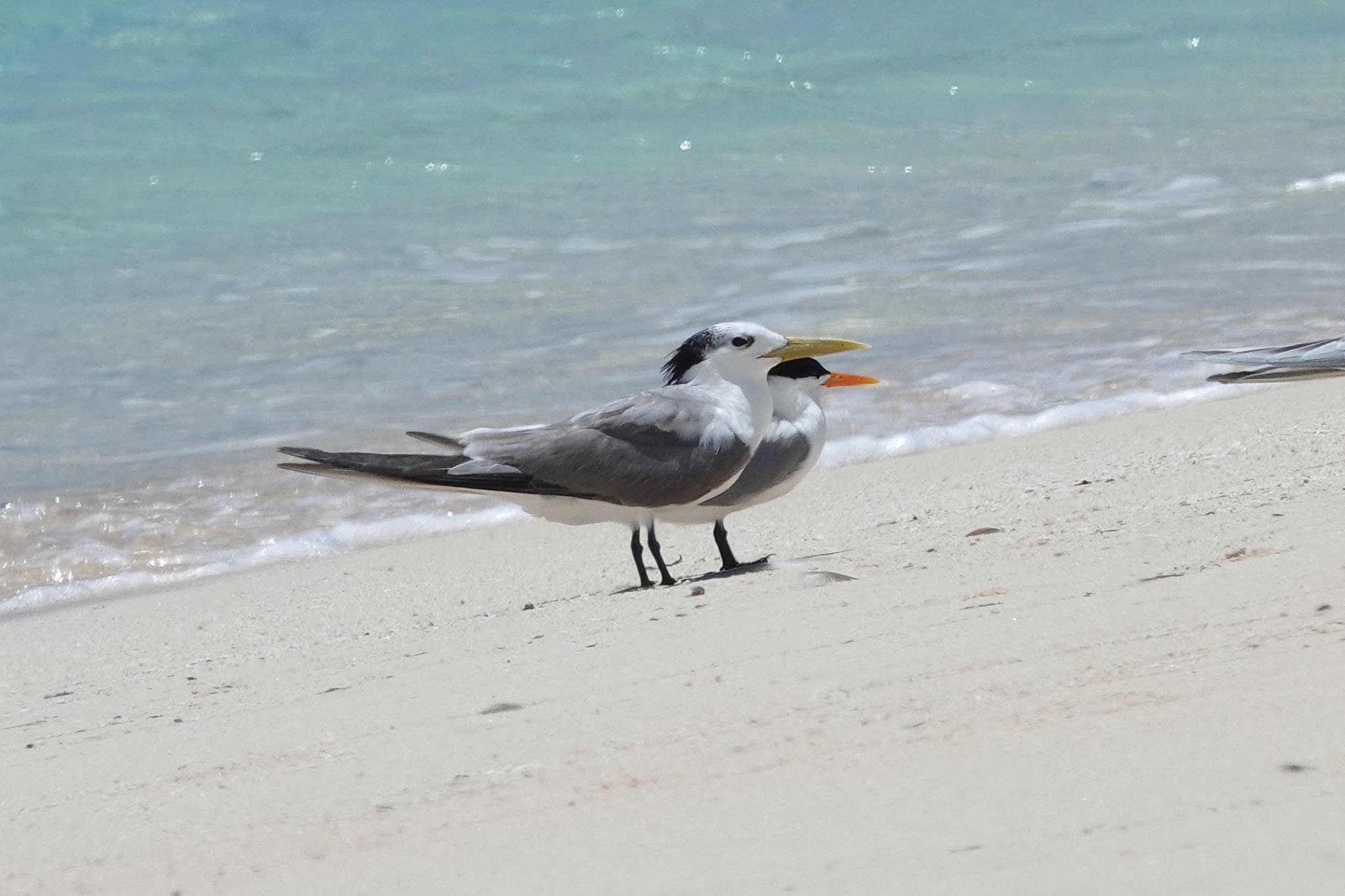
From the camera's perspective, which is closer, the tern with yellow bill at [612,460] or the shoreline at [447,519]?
the tern with yellow bill at [612,460]

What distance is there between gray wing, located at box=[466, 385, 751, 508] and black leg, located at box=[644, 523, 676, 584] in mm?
103

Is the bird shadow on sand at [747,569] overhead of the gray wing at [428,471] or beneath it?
beneath

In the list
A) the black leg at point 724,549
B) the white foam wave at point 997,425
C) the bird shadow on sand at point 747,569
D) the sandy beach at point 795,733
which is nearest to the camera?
the sandy beach at point 795,733

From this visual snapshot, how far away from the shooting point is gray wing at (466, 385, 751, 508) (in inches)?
171

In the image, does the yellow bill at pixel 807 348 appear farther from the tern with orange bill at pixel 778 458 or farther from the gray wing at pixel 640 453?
the gray wing at pixel 640 453

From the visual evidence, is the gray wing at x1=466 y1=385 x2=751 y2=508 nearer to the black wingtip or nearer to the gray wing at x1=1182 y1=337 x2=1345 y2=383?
the black wingtip

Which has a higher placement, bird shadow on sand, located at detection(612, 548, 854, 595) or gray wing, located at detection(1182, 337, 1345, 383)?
gray wing, located at detection(1182, 337, 1345, 383)

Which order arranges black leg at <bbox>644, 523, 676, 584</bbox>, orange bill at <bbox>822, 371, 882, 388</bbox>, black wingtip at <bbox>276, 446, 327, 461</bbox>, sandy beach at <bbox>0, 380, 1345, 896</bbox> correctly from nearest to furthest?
sandy beach at <bbox>0, 380, 1345, 896</bbox> < black wingtip at <bbox>276, 446, 327, 461</bbox> < black leg at <bbox>644, 523, 676, 584</bbox> < orange bill at <bbox>822, 371, 882, 388</bbox>

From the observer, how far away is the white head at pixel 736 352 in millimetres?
4582

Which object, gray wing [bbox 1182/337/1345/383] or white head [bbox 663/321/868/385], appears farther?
white head [bbox 663/321/868/385]

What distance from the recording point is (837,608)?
3230mm

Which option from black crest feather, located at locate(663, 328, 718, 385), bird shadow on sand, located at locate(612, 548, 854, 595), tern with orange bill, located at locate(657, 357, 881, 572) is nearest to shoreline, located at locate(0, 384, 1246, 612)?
tern with orange bill, located at locate(657, 357, 881, 572)

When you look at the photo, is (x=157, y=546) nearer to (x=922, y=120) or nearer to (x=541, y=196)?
(x=541, y=196)

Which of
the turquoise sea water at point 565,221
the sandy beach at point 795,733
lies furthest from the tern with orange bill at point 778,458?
the turquoise sea water at point 565,221
